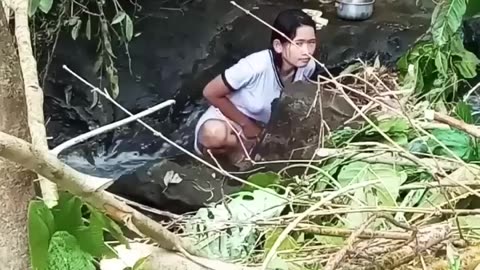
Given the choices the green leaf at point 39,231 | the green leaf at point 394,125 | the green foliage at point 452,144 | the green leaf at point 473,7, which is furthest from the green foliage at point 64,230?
the green leaf at point 473,7

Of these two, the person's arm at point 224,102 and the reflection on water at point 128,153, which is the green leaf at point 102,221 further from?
the reflection on water at point 128,153

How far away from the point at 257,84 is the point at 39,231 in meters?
1.76

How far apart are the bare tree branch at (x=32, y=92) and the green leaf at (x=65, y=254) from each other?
31mm

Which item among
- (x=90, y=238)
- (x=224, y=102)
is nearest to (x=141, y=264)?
(x=90, y=238)

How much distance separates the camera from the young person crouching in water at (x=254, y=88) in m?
2.28

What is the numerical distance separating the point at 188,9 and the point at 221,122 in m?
1.47

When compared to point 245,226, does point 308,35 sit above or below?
below

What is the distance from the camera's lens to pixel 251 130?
7.68 feet

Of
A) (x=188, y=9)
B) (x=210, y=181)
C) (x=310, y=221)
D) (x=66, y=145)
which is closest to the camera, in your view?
(x=66, y=145)

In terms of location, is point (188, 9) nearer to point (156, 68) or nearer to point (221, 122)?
point (156, 68)

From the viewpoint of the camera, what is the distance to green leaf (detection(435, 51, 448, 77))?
182 cm

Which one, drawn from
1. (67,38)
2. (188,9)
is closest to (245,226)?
(67,38)

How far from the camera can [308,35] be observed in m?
2.30

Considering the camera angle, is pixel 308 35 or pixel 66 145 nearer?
pixel 66 145
